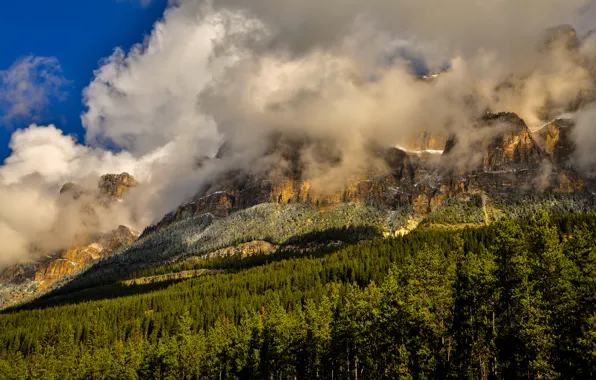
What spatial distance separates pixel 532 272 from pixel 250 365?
5769 centimetres

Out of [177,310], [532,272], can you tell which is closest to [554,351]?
[532,272]

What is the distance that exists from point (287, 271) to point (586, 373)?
158997mm

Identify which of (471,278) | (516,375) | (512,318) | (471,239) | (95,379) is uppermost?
(471,239)

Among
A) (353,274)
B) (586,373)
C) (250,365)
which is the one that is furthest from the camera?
(353,274)

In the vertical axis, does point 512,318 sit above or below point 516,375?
above

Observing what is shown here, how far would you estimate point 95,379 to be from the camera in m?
116

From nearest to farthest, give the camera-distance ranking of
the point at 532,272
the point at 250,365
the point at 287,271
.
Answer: the point at 532,272 → the point at 250,365 → the point at 287,271

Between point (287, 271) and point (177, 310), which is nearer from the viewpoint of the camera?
point (177, 310)

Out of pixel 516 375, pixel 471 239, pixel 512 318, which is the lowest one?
pixel 516 375

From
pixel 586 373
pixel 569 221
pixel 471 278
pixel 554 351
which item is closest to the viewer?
pixel 586 373

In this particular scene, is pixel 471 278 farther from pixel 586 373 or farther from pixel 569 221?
pixel 569 221

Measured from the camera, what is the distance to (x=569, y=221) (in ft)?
488

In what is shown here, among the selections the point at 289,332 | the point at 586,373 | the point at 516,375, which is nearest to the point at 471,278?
the point at 516,375

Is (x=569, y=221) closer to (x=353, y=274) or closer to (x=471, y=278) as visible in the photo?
(x=353, y=274)
